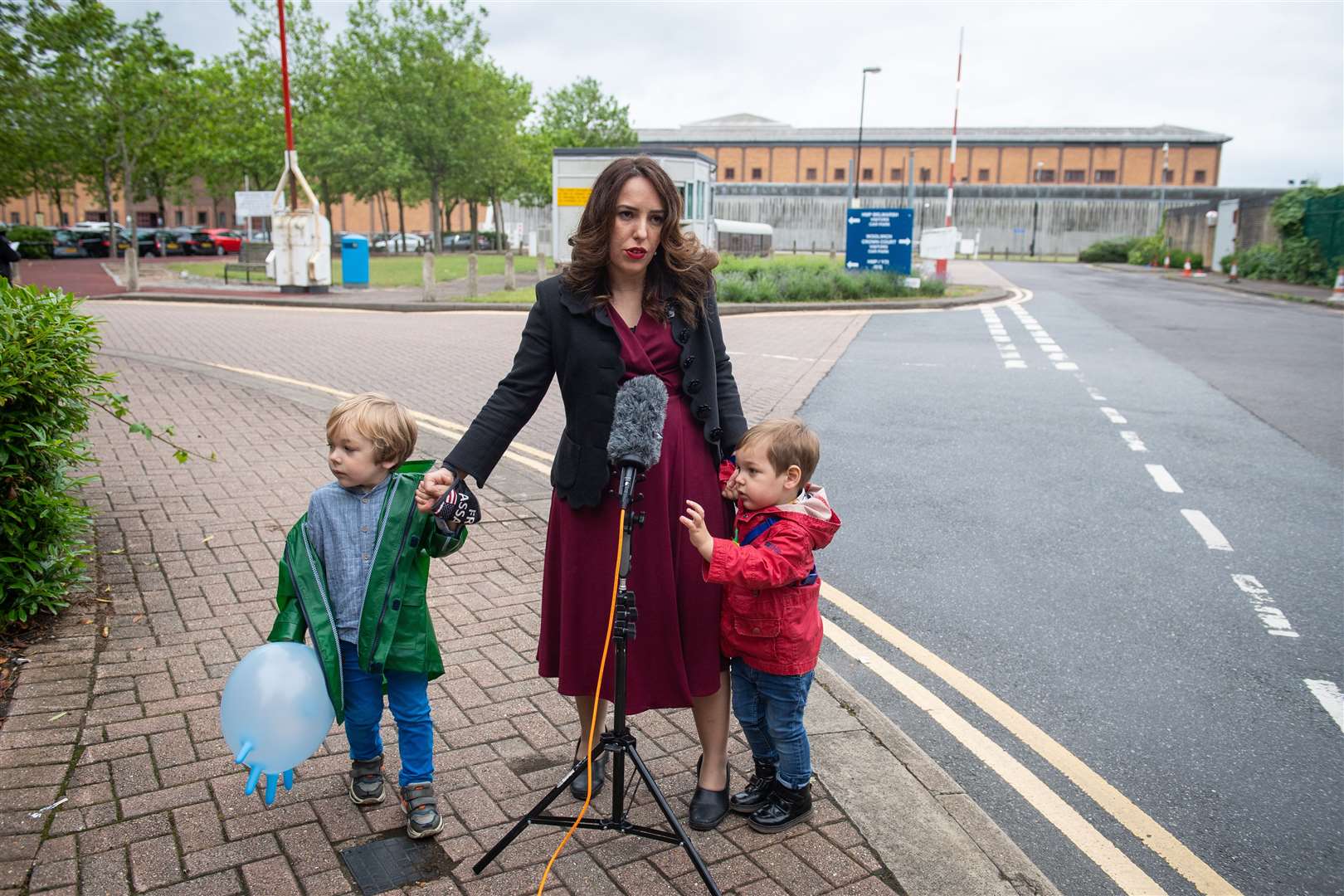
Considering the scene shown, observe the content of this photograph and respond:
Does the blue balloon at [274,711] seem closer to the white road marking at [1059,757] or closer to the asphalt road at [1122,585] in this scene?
the asphalt road at [1122,585]

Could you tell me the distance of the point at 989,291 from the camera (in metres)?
26.9

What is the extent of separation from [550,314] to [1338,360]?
587 inches

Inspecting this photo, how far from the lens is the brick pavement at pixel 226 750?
9.61 ft

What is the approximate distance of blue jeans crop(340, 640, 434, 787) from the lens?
10.4 feet

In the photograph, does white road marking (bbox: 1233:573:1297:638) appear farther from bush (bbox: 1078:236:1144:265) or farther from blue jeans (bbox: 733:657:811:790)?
bush (bbox: 1078:236:1144:265)

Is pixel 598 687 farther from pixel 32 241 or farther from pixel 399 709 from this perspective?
pixel 32 241

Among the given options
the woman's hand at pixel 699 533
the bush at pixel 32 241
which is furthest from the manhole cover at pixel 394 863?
the bush at pixel 32 241

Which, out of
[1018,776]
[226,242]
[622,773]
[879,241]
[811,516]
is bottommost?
[1018,776]

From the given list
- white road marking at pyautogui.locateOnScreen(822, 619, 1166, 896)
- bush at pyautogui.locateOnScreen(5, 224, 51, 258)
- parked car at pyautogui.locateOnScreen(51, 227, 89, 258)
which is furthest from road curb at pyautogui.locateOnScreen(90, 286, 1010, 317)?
parked car at pyautogui.locateOnScreen(51, 227, 89, 258)

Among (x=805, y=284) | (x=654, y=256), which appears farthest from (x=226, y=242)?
(x=654, y=256)

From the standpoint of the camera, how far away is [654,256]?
3.14 metres

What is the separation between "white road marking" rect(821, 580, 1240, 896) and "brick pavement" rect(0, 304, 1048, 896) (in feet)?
2.04

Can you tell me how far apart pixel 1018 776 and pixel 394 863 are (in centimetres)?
217

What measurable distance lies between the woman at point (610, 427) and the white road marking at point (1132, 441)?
266 inches
